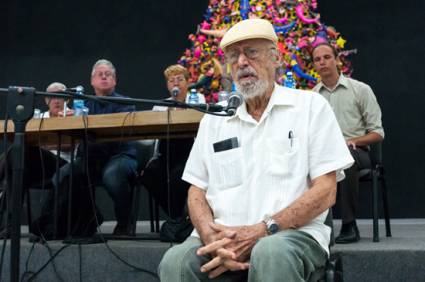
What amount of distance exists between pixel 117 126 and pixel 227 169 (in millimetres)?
1232

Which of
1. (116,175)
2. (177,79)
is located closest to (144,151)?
(177,79)

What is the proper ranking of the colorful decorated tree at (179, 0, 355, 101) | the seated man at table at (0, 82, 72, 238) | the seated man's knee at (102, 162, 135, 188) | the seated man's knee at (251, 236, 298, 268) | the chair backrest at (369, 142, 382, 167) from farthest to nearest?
the colorful decorated tree at (179, 0, 355, 101), the seated man at table at (0, 82, 72, 238), the seated man's knee at (102, 162, 135, 188), the chair backrest at (369, 142, 382, 167), the seated man's knee at (251, 236, 298, 268)

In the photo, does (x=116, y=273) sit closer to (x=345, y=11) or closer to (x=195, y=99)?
(x=195, y=99)

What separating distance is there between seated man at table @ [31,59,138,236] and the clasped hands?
5.67ft

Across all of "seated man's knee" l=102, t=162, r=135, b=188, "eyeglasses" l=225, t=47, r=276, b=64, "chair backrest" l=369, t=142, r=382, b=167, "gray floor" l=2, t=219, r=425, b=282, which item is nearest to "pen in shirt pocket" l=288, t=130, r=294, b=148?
"eyeglasses" l=225, t=47, r=276, b=64

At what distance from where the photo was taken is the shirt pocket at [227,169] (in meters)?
2.21

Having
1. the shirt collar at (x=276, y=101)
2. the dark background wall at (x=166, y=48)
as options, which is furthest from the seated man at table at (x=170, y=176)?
the dark background wall at (x=166, y=48)

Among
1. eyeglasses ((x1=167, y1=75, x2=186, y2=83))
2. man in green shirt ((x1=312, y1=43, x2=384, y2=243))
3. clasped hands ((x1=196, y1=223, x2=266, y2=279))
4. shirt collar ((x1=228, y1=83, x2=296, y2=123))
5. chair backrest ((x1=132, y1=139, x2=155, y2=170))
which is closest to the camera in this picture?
clasped hands ((x1=196, y1=223, x2=266, y2=279))

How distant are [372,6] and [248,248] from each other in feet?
16.1

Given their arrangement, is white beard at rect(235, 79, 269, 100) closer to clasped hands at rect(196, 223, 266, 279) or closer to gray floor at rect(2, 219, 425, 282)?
clasped hands at rect(196, 223, 266, 279)

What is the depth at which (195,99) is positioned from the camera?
3650mm

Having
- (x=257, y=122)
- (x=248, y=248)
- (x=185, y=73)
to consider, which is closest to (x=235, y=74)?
(x=257, y=122)

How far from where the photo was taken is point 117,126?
332 centimetres

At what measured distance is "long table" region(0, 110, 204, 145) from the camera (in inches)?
127
